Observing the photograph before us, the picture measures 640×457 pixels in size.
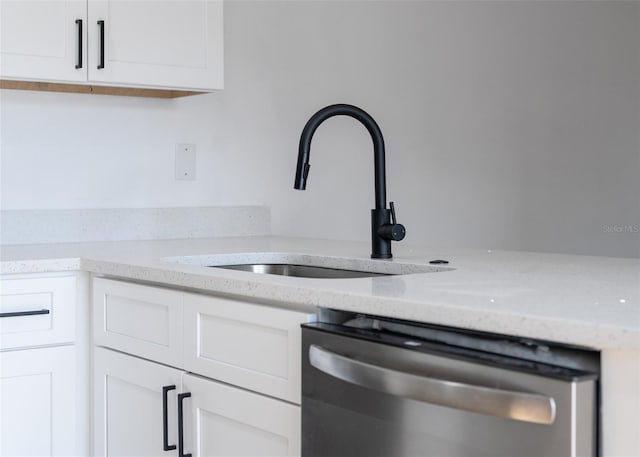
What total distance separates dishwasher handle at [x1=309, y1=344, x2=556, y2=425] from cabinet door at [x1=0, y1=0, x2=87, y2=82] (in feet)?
4.14

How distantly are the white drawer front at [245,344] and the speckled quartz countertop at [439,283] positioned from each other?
3 centimetres

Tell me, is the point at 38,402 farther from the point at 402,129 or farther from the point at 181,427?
the point at 402,129

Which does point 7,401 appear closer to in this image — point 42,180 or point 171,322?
point 171,322

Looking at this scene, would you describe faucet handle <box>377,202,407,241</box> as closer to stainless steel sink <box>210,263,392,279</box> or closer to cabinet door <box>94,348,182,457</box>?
stainless steel sink <box>210,263,392,279</box>

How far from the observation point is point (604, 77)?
141 inches

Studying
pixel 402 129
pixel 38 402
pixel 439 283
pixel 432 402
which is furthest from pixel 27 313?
pixel 402 129

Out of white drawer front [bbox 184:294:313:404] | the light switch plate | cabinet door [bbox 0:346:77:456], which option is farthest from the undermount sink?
the light switch plate

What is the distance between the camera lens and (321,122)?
1790 millimetres

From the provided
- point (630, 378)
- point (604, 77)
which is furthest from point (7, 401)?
point (604, 77)

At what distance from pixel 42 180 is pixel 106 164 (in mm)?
207

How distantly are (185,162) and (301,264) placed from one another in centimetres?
78

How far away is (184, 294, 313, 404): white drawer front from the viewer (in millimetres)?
1427

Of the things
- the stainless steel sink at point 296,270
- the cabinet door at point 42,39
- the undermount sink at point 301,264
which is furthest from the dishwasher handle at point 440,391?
the cabinet door at point 42,39

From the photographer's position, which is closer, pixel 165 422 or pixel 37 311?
pixel 165 422
